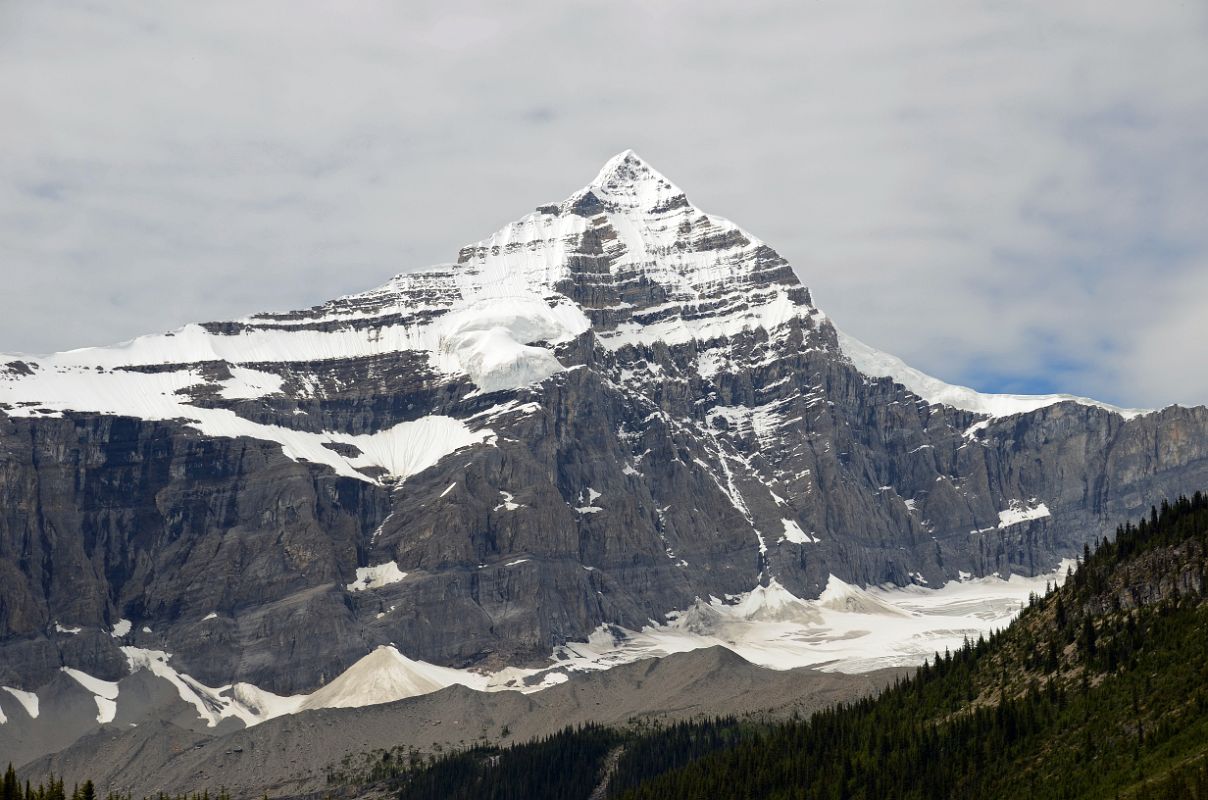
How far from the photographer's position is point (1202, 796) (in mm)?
197250
